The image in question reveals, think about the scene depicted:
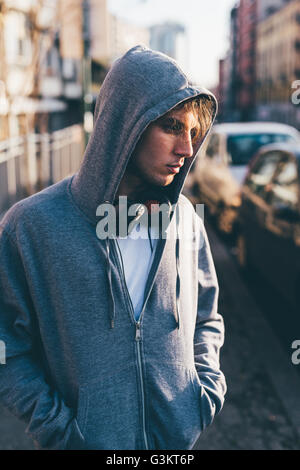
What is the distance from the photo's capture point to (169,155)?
5.32ft

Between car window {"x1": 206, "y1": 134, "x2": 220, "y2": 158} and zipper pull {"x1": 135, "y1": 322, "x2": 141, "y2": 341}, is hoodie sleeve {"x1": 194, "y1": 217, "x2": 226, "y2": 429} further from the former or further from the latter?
car window {"x1": 206, "y1": 134, "x2": 220, "y2": 158}

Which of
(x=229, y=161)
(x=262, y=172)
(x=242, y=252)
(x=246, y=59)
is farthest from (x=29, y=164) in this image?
(x=246, y=59)

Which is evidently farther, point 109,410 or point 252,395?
point 252,395

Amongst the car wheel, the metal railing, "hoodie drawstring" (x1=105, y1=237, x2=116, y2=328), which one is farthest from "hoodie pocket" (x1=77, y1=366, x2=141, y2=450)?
the metal railing

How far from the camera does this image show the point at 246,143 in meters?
9.92

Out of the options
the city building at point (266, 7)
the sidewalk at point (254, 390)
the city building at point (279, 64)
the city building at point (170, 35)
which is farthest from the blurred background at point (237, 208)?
the city building at point (170, 35)

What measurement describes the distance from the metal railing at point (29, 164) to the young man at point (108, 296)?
6.33 m

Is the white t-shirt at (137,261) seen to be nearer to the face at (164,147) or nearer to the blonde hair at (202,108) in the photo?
the face at (164,147)

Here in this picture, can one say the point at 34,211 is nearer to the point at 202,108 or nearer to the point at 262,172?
the point at 202,108

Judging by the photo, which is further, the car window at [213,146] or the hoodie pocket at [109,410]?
the car window at [213,146]

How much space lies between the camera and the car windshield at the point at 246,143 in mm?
9680

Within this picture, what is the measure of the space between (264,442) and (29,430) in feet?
6.98

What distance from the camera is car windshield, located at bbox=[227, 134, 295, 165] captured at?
9680mm

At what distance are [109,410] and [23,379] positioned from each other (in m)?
0.28
